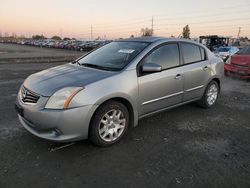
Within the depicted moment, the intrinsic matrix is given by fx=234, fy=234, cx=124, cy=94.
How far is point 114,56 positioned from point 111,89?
1043 mm

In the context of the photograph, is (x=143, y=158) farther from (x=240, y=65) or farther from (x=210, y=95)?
(x=240, y=65)

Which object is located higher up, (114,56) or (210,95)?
(114,56)

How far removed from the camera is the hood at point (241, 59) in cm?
916

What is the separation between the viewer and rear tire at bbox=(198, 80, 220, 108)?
5425 mm

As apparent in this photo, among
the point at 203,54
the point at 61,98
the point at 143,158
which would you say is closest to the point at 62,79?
the point at 61,98

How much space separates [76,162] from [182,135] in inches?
75.4

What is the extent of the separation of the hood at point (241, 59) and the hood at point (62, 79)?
7.50m

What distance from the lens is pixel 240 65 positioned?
944 cm

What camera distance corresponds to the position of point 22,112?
11.0 ft

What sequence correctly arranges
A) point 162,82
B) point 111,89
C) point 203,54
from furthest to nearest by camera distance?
point 203,54 < point 162,82 < point 111,89

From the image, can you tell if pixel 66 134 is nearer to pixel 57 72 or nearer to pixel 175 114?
pixel 57 72

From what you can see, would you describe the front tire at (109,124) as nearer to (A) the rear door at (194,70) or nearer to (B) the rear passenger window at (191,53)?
(A) the rear door at (194,70)

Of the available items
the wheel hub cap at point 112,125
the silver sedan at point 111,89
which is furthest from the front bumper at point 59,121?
the wheel hub cap at point 112,125

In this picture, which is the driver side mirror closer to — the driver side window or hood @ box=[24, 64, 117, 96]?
the driver side window
